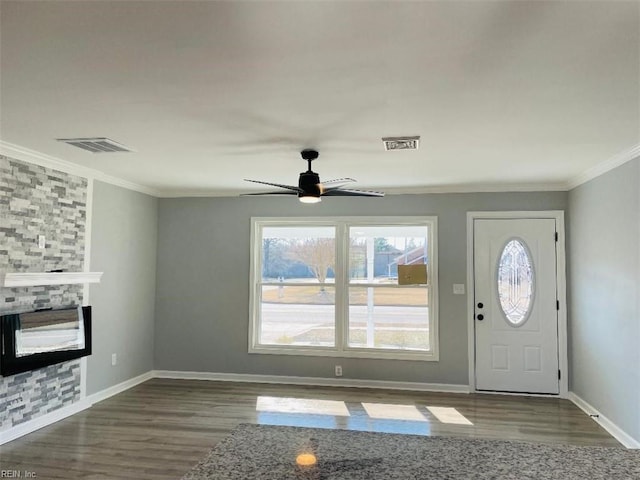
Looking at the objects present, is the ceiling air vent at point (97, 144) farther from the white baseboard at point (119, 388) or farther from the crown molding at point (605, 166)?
the crown molding at point (605, 166)

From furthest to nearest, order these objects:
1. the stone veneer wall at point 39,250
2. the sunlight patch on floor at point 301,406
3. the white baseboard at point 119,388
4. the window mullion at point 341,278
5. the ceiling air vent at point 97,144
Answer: the window mullion at point 341,278 → the white baseboard at point 119,388 → the sunlight patch on floor at point 301,406 → the stone veneer wall at point 39,250 → the ceiling air vent at point 97,144

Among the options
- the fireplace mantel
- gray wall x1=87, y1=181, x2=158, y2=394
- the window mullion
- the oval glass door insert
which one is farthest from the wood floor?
the fireplace mantel

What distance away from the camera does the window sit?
220 inches

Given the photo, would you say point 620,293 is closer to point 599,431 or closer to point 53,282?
point 599,431

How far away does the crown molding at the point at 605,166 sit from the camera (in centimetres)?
364

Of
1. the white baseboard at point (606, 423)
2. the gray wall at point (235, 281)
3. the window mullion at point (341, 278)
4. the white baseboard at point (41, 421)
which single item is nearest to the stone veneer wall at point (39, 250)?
the white baseboard at point (41, 421)

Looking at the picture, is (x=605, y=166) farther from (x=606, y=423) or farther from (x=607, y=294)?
(x=606, y=423)

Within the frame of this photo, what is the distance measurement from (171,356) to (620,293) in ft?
16.9

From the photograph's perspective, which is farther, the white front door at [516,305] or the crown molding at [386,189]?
the white front door at [516,305]

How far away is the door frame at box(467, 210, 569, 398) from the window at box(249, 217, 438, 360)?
1.36ft

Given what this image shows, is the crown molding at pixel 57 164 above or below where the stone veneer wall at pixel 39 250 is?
above

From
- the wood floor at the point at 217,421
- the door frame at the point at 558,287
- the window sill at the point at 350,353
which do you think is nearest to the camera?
the wood floor at the point at 217,421

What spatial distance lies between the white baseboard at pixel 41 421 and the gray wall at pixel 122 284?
0.23 meters

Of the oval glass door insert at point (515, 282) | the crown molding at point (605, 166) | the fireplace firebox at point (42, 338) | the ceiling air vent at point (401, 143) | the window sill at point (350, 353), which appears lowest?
the window sill at point (350, 353)
